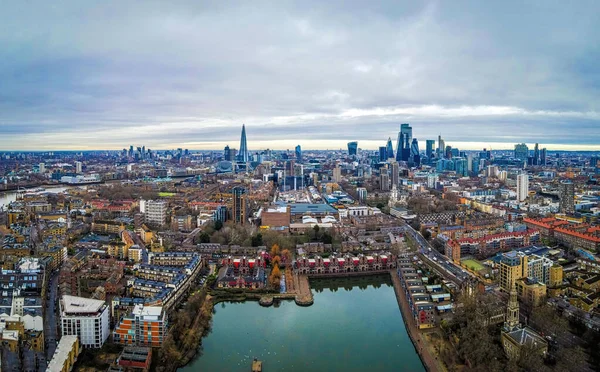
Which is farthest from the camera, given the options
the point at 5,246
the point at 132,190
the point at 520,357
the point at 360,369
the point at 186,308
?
the point at 132,190

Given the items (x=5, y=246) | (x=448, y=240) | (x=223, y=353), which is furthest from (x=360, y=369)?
(x=5, y=246)

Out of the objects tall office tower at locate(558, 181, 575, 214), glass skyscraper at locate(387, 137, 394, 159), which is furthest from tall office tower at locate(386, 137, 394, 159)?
tall office tower at locate(558, 181, 575, 214)

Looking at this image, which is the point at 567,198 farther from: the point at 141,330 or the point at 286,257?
the point at 141,330

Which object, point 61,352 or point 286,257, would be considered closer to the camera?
point 61,352

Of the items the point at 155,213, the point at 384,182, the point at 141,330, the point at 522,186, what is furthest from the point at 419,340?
the point at 384,182

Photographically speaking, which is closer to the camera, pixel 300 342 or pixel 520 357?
pixel 520 357

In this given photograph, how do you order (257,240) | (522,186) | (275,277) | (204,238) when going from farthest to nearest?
→ 1. (522,186)
2. (204,238)
3. (257,240)
4. (275,277)

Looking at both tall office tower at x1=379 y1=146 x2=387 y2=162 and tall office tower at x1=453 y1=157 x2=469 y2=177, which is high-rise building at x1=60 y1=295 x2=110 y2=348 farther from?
tall office tower at x1=379 y1=146 x2=387 y2=162

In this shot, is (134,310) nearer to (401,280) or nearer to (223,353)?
(223,353)
